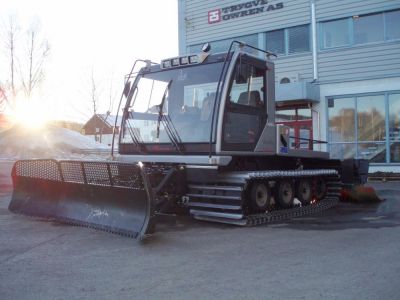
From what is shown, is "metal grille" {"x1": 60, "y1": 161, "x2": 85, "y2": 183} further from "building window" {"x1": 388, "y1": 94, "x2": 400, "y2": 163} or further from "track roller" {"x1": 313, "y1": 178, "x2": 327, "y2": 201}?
"building window" {"x1": 388, "y1": 94, "x2": 400, "y2": 163}

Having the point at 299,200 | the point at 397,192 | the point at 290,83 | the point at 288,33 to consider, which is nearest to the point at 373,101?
the point at 290,83

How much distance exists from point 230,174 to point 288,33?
42.5ft

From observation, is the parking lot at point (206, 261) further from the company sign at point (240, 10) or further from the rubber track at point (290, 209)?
the company sign at point (240, 10)

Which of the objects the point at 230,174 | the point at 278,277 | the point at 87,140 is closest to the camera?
the point at 278,277

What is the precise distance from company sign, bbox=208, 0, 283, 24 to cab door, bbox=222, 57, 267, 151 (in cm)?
1199

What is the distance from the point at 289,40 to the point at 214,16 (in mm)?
3722

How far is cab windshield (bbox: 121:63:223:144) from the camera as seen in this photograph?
830cm

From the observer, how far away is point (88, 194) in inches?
319

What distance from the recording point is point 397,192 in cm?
1321

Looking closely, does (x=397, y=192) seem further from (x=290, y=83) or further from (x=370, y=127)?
(x=290, y=83)

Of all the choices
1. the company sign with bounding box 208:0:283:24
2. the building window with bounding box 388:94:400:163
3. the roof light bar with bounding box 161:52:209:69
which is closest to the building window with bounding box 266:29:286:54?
the company sign with bounding box 208:0:283:24

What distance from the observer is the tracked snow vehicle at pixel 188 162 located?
779 centimetres

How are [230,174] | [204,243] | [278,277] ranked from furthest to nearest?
[230,174], [204,243], [278,277]

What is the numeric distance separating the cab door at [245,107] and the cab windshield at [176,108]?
305 millimetres
